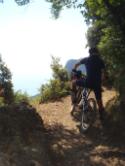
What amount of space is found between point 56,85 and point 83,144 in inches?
408

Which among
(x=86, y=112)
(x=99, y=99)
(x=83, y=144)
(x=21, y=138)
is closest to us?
(x=21, y=138)

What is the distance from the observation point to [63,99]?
19.1 meters

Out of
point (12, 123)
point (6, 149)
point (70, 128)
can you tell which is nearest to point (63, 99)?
point (70, 128)

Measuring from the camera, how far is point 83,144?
1125 centimetres

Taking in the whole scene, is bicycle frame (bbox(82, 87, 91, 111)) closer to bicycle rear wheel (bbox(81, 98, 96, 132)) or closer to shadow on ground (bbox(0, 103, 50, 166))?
bicycle rear wheel (bbox(81, 98, 96, 132))

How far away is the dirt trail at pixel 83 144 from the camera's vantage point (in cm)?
996

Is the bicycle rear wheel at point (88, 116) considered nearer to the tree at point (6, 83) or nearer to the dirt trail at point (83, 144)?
the dirt trail at point (83, 144)

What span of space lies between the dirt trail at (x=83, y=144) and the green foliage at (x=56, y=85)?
5718 millimetres

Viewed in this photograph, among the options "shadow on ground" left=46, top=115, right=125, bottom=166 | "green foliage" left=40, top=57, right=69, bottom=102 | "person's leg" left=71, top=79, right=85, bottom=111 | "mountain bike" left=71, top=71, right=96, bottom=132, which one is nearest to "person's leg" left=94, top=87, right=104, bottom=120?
"mountain bike" left=71, top=71, right=96, bottom=132

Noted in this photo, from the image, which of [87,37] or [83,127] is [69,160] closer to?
[83,127]

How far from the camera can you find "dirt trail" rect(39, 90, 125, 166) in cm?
996

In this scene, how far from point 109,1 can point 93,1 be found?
0.61m

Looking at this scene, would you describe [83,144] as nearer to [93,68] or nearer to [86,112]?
[86,112]

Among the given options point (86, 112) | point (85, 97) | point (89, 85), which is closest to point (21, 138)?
point (86, 112)
